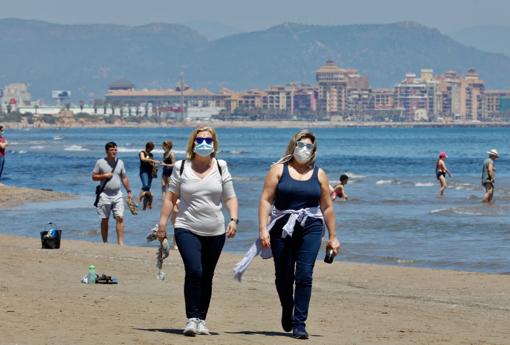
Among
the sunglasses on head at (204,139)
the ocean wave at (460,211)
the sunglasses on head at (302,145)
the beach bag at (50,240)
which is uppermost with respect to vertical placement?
the sunglasses on head at (204,139)

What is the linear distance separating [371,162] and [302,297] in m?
64.7

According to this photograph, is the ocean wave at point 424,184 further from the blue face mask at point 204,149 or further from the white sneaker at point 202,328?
the blue face mask at point 204,149

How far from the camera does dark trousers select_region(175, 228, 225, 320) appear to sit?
884cm

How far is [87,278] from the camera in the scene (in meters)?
12.2

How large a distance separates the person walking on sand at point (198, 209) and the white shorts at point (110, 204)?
279 inches

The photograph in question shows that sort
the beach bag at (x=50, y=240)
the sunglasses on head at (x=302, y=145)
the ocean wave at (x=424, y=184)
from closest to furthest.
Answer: the sunglasses on head at (x=302, y=145), the beach bag at (x=50, y=240), the ocean wave at (x=424, y=184)

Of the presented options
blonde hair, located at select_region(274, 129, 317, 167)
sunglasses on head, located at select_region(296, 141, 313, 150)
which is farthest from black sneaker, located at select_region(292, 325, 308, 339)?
sunglasses on head, located at select_region(296, 141, 313, 150)

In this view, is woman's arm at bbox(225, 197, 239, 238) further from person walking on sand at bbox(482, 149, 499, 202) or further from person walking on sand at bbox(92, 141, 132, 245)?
person walking on sand at bbox(482, 149, 499, 202)

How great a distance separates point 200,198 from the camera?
8836 mm

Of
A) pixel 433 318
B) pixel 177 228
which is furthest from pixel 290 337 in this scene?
pixel 433 318

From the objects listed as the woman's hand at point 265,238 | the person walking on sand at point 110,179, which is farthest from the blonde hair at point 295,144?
the person walking on sand at point 110,179

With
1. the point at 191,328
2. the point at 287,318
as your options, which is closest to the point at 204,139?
the point at 191,328

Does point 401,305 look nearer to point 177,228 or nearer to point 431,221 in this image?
point 177,228

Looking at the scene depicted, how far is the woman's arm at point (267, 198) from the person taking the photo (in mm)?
8805
